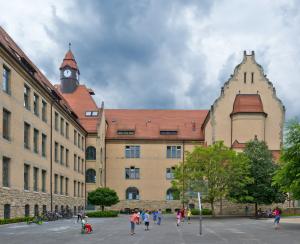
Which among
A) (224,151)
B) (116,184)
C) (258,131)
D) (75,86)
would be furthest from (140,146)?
(224,151)

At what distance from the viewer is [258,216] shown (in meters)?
56.2

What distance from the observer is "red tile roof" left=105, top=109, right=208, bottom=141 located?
81.9 metres

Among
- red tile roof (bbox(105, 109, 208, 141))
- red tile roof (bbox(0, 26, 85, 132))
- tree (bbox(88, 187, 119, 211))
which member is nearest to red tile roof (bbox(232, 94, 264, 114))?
red tile roof (bbox(105, 109, 208, 141))

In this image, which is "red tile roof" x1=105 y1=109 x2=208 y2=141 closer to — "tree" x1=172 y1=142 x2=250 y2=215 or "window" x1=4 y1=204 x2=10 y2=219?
"tree" x1=172 y1=142 x2=250 y2=215

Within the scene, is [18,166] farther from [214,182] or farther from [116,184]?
[116,184]

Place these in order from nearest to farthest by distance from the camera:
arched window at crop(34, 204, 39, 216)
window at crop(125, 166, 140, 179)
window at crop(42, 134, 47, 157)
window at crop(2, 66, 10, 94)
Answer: window at crop(2, 66, 10, 94) < arched window at crop(34, 204, 39, 216) < window at crop(42, 134, 47, 157) < window at crop(125, 166, 140, 179)

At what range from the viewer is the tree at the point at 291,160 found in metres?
33.0

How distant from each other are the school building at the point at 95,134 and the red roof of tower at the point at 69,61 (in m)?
0.19

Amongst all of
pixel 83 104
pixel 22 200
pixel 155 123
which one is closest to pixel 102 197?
pixel 22 200

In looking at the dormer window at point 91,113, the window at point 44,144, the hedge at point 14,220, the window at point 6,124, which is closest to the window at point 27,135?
the window at point 6,124

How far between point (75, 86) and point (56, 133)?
2855cm

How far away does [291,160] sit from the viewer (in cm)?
3331

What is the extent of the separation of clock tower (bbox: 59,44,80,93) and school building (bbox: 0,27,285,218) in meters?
0.17

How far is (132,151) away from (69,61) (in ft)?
63.3
